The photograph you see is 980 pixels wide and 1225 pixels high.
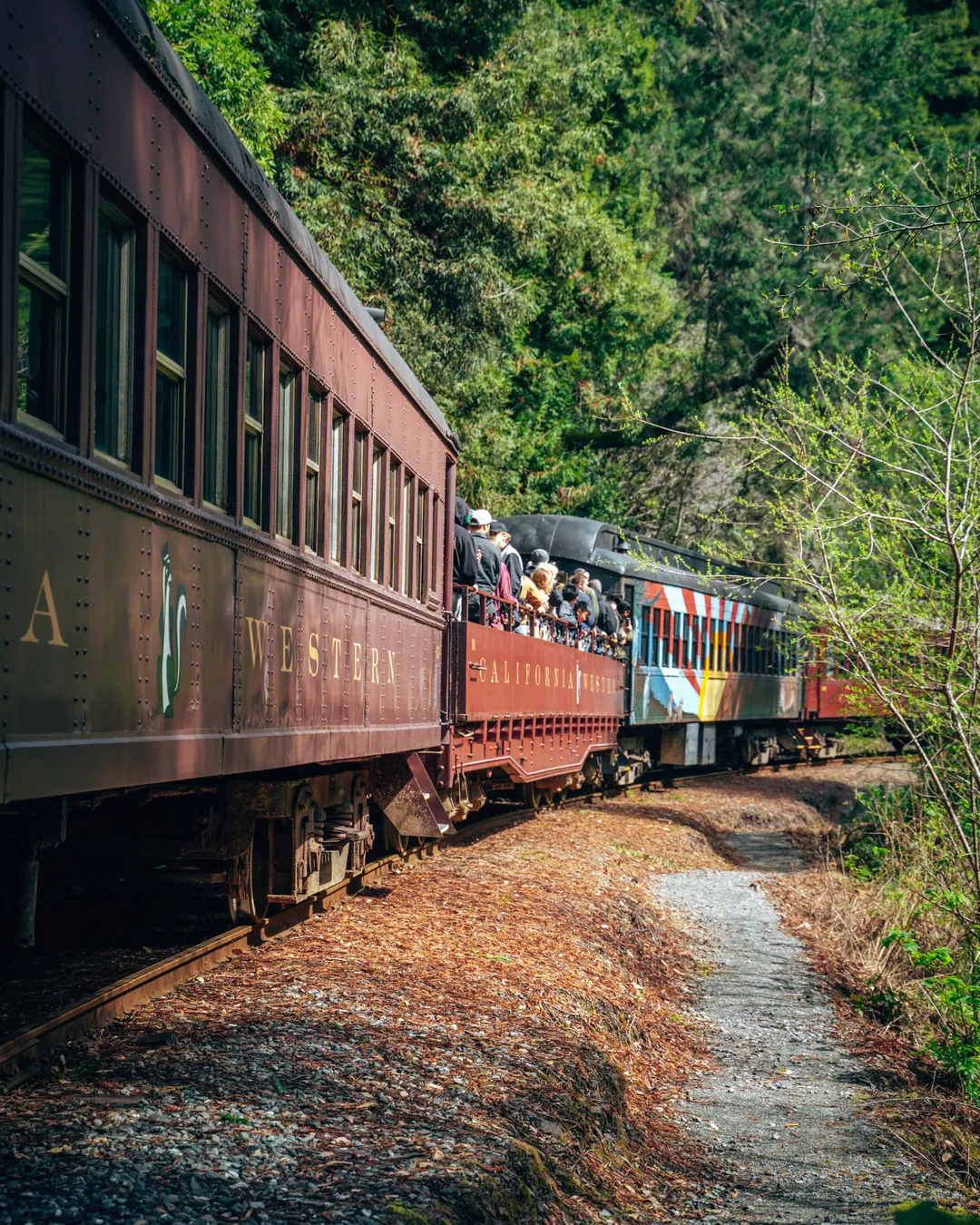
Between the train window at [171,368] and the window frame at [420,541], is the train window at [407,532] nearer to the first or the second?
the window frame at [420,541]

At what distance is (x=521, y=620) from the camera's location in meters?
13.4

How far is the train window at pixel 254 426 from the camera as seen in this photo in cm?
585

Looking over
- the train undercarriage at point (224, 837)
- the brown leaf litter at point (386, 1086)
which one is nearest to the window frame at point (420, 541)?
the train undercarriage at point (224, 837)

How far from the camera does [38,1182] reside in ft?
11.9

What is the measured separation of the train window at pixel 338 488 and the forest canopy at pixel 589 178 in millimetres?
5457

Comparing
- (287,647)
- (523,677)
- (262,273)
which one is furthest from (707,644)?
(262,273)

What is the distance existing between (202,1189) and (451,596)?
7370mm

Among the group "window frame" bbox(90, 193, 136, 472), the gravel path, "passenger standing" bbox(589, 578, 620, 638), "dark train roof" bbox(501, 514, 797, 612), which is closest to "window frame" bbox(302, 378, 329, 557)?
"window frame" bbox(90, 193, 136, 472)

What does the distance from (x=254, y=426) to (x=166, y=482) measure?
3.63 ft

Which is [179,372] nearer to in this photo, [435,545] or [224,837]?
[224,837]

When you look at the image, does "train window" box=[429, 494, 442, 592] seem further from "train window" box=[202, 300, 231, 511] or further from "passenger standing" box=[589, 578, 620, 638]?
"passenger standing" box=[589, 578, 620, 638]

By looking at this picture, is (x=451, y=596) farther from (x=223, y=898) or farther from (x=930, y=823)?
(x=930, y=823)

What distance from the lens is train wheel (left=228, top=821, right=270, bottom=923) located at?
7258mm

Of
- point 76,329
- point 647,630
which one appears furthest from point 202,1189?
point 647,630
